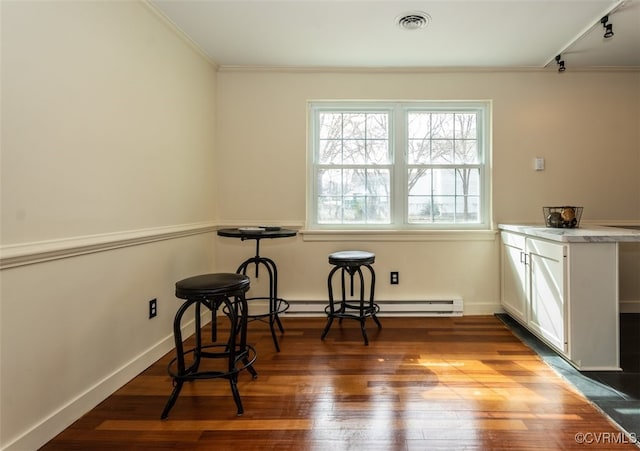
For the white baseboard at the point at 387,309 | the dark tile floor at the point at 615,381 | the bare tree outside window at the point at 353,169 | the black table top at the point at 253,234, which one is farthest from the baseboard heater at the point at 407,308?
the black table top at the point at 253,234

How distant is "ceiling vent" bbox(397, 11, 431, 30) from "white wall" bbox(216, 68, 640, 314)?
738mm

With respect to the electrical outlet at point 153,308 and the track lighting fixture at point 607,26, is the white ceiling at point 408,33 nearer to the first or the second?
the track lighting fixture at point 607,26

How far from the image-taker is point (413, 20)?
2273 millimetres

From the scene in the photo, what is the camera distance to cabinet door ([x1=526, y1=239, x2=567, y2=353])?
81.5 inches

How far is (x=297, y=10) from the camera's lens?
216 centimetres

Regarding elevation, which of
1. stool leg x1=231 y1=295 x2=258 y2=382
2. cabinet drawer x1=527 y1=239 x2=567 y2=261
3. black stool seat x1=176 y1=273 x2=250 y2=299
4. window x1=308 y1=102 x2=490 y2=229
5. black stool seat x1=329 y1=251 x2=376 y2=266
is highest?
window x1=308 y1=102 x2=490 y2=229

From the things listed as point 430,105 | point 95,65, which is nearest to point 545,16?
point 430,105

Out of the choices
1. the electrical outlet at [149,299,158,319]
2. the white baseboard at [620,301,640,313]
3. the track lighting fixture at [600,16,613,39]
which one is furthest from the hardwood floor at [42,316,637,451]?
the track lighting fixture at [600,16,613,39]

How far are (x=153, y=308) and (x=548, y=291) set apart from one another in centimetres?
270

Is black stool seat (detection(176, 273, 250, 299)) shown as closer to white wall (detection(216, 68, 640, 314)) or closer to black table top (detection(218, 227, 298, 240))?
black table top (detection(218, 227, 298, 240))

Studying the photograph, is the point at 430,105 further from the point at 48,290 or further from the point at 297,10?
the point at 48,290

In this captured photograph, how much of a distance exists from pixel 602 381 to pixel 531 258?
87 centimetres

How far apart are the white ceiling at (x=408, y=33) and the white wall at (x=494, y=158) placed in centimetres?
17

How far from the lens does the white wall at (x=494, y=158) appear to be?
3025 mm
